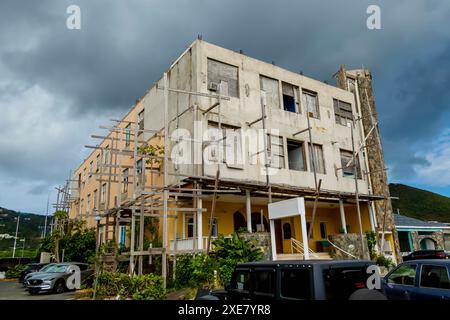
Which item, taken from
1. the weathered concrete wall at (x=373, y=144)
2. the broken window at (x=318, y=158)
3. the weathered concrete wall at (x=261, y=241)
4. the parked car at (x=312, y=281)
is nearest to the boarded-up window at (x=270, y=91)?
the broken window at (x=318, y=158)

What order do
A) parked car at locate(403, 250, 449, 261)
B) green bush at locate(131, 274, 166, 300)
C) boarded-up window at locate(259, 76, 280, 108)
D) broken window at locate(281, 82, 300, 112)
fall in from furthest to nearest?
broken window at locate(281, 82, 300, 112) < boarded-up window at locate(259, 76, 280, 108) < parked car at locate(403, 250, 449, 261) < green bush at locate(131, 274, 166, 300)

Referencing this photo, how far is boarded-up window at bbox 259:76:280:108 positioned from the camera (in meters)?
21.8

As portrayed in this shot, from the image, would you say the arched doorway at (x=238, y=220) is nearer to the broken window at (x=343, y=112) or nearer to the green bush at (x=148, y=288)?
the green bush at (x=148, y=288)

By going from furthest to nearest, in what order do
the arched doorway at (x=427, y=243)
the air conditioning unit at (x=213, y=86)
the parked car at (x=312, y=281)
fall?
the arched doorway at (x=427, y=243)
the air conditioning unit at (x=213, y=86)
the parked car at (x=312, y=281)

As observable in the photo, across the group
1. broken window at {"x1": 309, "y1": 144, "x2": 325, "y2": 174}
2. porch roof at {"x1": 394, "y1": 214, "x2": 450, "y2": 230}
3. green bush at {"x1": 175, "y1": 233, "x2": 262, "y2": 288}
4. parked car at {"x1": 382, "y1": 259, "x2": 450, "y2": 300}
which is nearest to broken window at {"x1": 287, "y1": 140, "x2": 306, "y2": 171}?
broken window at {"x1": 309, "y1": 144, "x2": 325, "y2": 174}

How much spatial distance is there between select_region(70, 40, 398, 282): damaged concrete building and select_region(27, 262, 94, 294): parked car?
2.43 metres

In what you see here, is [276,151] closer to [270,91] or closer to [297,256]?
[270,91]

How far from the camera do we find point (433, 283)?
726 centimetres

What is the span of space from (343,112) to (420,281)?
19.9 meters

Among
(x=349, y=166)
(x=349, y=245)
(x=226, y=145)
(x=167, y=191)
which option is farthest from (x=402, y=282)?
(x=349, y=166)

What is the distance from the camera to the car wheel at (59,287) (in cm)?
1681

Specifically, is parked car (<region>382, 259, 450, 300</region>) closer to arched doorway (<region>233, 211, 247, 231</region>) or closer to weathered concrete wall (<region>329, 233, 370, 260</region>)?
weathered concrete wall (<region>329, 233, 370, 260</region>)

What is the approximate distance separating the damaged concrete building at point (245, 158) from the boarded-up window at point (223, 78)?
0.06 m

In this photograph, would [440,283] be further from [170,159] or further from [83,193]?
[83,193]
